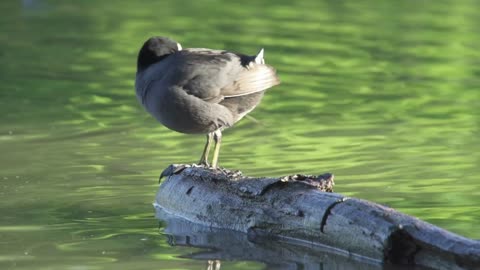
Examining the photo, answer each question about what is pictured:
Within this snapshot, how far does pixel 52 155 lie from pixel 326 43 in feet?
25.5

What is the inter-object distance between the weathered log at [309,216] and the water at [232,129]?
32 centimetres

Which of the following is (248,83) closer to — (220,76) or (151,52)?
(220,76)

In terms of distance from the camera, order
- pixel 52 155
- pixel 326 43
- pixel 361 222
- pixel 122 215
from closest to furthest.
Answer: pixel 361 222
pixel 122 215
pixel 52 155
pixel 326 43

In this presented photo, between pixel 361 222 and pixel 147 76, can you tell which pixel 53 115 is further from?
pixel 361 222

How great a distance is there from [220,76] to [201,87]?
6.2 inches

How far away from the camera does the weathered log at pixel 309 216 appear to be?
6086 mm

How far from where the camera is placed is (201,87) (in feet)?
26.8

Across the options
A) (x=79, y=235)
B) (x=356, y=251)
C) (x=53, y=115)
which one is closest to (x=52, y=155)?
(x=53, y=115)

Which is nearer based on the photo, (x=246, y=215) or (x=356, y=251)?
(x=356, y=251)

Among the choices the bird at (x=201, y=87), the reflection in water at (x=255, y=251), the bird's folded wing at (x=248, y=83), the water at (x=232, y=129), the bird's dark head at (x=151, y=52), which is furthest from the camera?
the bird's dark head at (x=151, y=52)

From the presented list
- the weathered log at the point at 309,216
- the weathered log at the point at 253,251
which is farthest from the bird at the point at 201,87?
the weathered log at the point at 253,251

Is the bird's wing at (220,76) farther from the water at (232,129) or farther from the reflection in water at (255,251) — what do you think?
the reflection in water at (255,251)

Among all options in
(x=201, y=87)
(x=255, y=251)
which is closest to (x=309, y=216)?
(x=255, y=251)

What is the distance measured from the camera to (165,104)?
8.07 meters
